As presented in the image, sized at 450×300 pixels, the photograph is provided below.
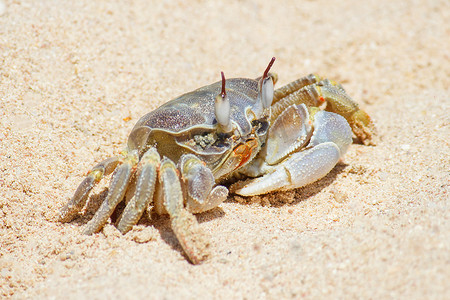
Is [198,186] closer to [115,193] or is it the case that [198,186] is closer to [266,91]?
[115,193]

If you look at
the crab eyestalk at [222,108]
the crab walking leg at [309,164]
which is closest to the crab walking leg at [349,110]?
the crab walking leg at [309,164]

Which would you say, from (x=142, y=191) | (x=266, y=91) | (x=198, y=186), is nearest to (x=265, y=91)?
(x=266, y=91)

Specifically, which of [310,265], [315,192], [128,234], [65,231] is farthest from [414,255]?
[65,231]

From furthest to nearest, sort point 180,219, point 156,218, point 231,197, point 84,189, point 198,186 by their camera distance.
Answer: point 231,197, point 156,218, point 84,189, point 198,186, point 180,219

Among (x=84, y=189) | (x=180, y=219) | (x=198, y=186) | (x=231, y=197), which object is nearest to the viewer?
(x=180, y=219)

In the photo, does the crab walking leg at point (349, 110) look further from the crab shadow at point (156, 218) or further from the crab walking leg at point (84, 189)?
the crab walking leg at point (84, 189)

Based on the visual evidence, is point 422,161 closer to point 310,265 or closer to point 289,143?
point 289,143
